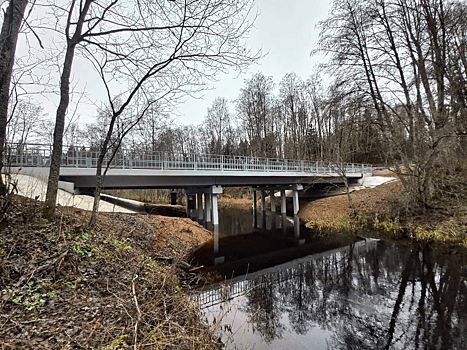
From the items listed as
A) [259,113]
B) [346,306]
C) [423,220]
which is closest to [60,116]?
[346,306]

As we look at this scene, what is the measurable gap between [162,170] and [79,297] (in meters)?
10.8

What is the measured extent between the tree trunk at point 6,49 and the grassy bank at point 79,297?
1.61 metres

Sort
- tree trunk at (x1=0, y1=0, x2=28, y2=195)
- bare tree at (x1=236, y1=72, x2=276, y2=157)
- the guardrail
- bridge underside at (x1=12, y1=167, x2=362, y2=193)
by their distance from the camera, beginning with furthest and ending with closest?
bare tree at (x1=236, y1=72, x2=276, y2=157) → bridge underside at (x1=12, y1=167, x2=362, y2=193) → the guardrail → tree trunk at (x1=0, y1=0, x2=28, y2=195)

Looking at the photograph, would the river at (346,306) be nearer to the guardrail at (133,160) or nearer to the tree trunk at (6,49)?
the tree trunk at (6,49)

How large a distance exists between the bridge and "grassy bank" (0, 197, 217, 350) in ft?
7.64

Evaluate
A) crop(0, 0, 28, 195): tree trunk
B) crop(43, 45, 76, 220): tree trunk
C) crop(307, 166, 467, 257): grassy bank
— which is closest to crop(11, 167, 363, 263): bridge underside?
crop(43, 45, 76, 220): tree trunk

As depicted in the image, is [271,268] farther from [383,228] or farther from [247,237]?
[383,228]

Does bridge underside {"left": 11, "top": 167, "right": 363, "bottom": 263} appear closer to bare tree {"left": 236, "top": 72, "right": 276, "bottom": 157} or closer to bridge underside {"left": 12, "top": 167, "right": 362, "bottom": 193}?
bridge underside {"left": 12, "top": 167, "right": 362, "bottom": 193}

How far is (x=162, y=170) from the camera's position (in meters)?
14.5

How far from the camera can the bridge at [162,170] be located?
1127 cm

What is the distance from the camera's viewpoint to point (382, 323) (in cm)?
518

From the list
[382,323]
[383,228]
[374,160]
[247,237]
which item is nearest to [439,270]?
[382,323]

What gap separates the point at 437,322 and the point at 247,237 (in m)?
11.0

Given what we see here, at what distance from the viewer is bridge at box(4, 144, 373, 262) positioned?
37.0 feet
